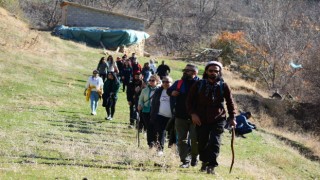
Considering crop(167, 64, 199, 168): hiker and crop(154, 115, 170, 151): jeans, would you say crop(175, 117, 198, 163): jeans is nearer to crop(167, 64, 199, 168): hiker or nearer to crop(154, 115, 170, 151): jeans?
crop(167, 64, 199, 168): hiker

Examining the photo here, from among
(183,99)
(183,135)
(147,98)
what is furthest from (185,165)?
(147,98)

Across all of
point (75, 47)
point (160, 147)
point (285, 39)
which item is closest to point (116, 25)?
point (75, 47)

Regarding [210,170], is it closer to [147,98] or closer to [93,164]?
[93,164]

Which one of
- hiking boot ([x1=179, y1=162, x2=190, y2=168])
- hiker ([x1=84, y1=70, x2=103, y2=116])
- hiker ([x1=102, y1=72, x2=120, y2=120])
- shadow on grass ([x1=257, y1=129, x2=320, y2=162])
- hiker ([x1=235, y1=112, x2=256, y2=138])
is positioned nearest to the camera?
hiking boot ([x1=179, y1=162, x2=190, y2=168])

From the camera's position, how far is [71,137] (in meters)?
11.8

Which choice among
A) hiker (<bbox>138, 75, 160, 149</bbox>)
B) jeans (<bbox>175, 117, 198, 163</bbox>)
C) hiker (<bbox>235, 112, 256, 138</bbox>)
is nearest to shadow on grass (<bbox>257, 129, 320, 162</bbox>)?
hiker (<bbox>235, 112, 256, 138</bbox>)

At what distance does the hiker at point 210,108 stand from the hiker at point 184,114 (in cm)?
60

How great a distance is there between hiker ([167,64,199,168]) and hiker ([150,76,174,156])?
3.25 feet

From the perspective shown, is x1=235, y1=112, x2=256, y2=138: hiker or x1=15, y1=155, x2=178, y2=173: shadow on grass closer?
x1=15, y1=155, x2=178, y2=173: shadow on grass

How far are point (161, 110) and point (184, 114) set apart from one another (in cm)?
124

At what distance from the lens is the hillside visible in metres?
7.95

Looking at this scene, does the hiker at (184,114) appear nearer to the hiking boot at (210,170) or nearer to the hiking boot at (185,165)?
the hiking boot at (185,165)

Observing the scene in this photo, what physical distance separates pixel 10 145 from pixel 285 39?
1262 inches

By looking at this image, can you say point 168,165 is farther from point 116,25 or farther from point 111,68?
point 116,25
